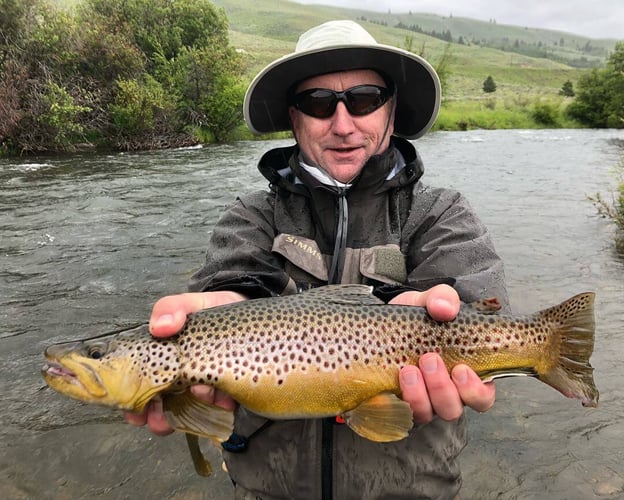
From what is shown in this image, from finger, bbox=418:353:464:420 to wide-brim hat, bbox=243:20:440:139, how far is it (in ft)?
5.13

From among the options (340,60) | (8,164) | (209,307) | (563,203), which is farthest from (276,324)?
(8,164)

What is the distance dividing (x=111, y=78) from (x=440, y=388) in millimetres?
26440

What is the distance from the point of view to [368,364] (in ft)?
6.37

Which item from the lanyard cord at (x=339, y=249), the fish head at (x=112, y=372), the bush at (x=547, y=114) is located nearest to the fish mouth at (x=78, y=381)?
the fish head at (x=112, y=372)

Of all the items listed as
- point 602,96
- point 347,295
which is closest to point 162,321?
point 347,295

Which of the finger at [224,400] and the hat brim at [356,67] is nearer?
the finger at [224,400]

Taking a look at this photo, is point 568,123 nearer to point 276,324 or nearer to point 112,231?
point 112,231

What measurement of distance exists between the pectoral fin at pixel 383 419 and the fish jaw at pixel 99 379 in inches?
30.6

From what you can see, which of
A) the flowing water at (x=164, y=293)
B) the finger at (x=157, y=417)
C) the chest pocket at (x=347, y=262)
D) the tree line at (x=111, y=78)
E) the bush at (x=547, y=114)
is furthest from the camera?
the bush at (x=547, y=114)

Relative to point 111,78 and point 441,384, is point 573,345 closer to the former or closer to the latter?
point 441,384

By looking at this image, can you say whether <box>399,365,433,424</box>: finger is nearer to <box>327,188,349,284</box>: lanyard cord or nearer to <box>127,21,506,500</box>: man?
<box>127,21,506,500</box>: man

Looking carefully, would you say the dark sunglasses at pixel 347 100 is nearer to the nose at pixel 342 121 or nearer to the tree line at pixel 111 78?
the nose at pixel 342 121

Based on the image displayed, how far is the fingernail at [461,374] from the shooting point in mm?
1858

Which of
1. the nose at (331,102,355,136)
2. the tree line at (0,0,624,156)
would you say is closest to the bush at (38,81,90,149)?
the tree line at (0,0,624,156)
